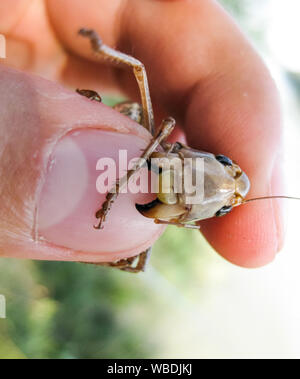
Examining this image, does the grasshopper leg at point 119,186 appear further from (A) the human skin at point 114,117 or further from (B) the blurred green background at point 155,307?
(B) the blurred green background at point 155,307

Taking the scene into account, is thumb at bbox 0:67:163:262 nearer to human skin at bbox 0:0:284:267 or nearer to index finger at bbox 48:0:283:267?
human skin at bbox 0:0:284:267

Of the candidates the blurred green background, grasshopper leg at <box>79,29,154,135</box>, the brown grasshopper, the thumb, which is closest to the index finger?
the brown grasshopper

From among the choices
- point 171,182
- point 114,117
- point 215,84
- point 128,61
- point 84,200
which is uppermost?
point 215,84

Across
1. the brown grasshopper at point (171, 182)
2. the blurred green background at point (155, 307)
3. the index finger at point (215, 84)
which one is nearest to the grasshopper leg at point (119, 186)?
the brown grasshopper at point (171, 182)

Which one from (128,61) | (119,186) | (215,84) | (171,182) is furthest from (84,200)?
(215,84)

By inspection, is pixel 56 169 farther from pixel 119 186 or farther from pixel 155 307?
pixel 155 307
